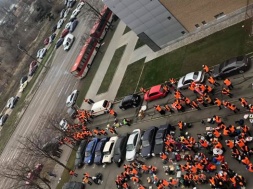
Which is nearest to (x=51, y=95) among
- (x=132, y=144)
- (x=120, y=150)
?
(x=120, y=150)

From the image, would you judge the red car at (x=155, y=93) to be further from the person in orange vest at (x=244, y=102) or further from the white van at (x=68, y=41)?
the white van at (x=68, y=41)

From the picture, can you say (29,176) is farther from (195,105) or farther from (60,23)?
(60,23)

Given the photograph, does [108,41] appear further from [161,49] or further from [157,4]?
[157,4]

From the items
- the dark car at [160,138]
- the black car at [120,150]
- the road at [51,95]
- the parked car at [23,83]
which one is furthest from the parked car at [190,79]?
the parked car at [23,83]

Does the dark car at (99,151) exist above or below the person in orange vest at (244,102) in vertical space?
below

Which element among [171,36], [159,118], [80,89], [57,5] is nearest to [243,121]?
[159,118]
